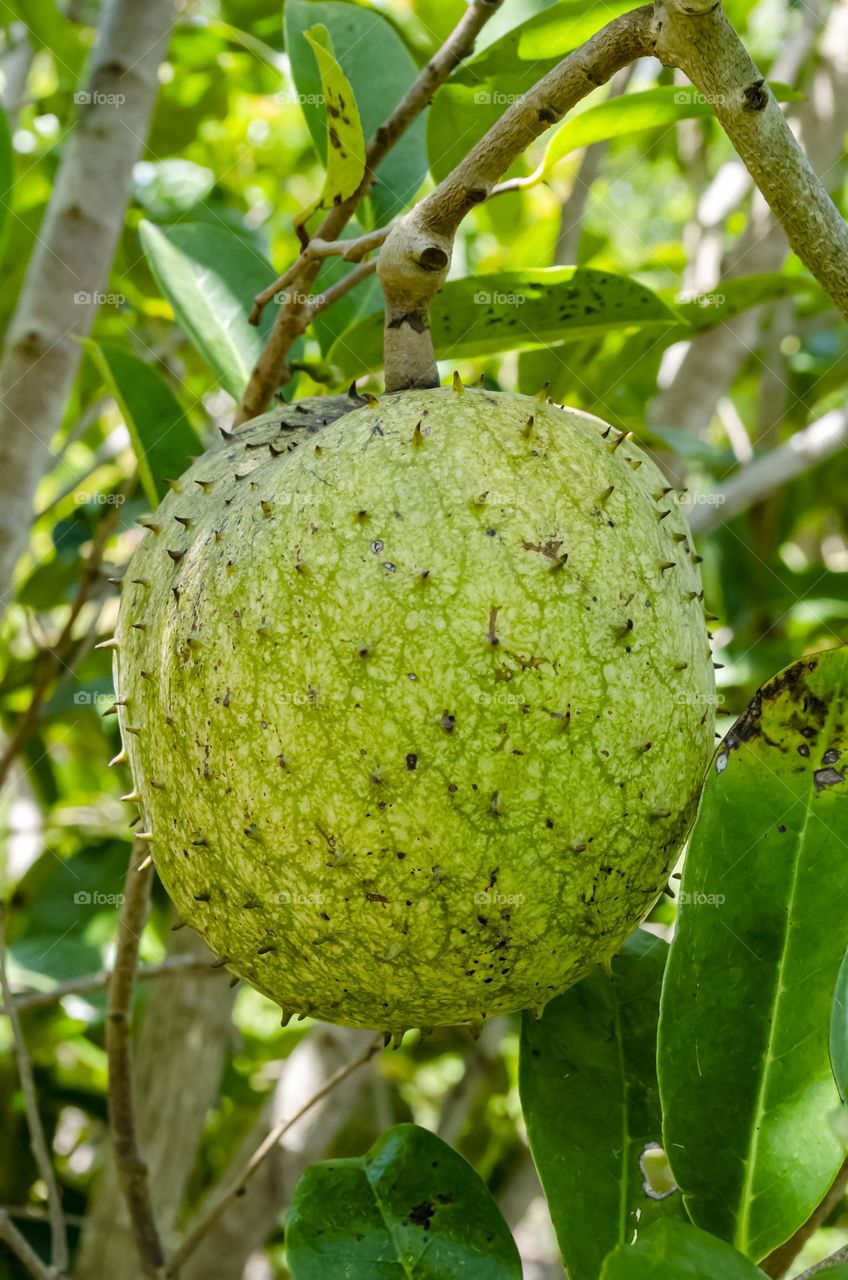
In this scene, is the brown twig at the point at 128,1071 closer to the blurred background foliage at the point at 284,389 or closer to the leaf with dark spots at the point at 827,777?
the blurred background foliage at the point at 284,389

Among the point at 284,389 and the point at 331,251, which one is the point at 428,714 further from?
the point at 284,389

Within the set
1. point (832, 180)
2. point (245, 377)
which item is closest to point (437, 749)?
point (245, 377)

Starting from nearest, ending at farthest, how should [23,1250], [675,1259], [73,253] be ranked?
[675,1259]
[23,1250]
[73,253]

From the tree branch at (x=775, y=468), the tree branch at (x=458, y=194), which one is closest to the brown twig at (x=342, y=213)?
the tree branch at (x=458, y=194)

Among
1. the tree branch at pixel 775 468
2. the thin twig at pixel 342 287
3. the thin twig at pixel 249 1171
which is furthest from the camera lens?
the tree branch at pixel 775 468

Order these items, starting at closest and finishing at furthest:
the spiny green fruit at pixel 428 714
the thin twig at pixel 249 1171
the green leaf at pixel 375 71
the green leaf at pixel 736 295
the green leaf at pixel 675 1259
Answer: the green leaf at pixel 675 1259, the spiny green fruit at pixel 428 714, the thin twig at pixel 249 1171, the green leaf at pixel 375 71, the green leaf at pixel 736 295

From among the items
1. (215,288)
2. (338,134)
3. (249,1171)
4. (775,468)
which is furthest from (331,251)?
(775,468)
